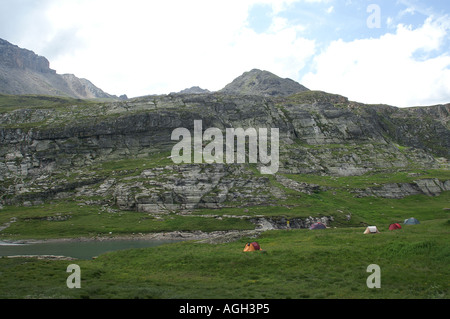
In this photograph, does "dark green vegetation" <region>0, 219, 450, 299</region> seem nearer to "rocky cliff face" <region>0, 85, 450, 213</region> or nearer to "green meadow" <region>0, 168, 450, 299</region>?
"green meadow" <region>0, 168, 450, 299</region>

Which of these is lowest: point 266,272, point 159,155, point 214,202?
point 214,202

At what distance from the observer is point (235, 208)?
356 feet

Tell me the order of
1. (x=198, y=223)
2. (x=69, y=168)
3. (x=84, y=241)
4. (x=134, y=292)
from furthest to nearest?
1. (x=69, y=168)
2. (x=198, y=223)
3. (x=84, y=241)
4. (x=134, y=292)

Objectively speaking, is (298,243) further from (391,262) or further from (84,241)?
(84,241)

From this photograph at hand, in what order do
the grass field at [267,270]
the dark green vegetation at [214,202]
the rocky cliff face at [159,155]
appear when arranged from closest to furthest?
1. the grass field at [267,270]
2. the dark green vegetation at [214,202]
3. the rocky cliff face at [159,155]

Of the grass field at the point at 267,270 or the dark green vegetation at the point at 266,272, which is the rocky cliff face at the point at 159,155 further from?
the dark green vegetation at the point at 266,272

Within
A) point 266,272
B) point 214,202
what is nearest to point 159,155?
point 214,202

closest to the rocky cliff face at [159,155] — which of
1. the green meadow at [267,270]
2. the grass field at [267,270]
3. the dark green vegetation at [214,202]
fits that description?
the dark green vegetation at [214,202]

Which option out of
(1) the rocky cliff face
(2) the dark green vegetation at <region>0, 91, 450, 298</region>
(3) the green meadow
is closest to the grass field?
(3) the green meadow

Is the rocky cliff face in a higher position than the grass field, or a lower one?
higher

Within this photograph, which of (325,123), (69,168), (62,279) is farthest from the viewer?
(325,123)

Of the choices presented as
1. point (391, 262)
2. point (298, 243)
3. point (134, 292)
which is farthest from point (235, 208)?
point (134, 292)

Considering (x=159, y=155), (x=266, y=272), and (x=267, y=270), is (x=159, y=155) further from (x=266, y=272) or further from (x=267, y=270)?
(x=266, y=272)
